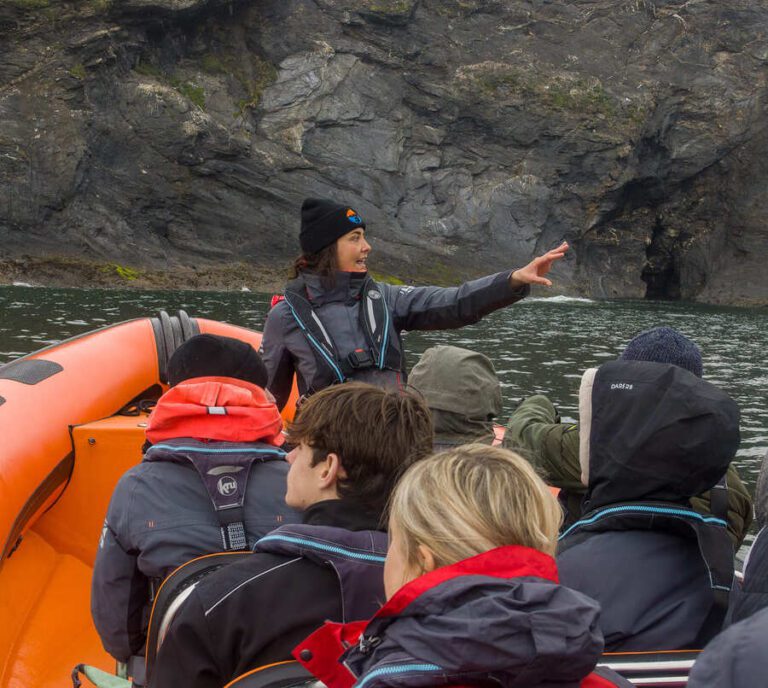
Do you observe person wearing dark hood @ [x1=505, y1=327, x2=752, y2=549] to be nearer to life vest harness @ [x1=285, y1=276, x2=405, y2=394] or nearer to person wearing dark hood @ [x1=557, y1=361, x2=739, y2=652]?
person wearing dark hood @ [x1=557, y1=361, x2=739, y2=652]

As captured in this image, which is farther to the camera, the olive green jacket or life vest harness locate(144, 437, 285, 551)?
the olive green jacket

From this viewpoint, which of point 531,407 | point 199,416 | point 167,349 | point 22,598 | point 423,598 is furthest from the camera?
point 167,349

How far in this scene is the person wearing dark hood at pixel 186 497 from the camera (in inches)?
87.7

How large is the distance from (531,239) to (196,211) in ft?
59.8

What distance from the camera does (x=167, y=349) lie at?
530 centimetres

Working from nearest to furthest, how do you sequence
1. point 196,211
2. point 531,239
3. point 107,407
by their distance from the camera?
1. point 107,407
2. point 196,211
3. point 531,239

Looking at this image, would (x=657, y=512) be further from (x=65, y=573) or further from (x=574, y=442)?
(x=65, y=573)

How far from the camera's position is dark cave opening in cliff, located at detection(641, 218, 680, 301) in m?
55.1

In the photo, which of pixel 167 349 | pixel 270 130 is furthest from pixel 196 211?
pixel 167 349

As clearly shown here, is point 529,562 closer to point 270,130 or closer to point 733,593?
point 733,593

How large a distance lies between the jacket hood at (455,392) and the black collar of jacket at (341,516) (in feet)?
4.17

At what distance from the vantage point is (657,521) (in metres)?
1.96

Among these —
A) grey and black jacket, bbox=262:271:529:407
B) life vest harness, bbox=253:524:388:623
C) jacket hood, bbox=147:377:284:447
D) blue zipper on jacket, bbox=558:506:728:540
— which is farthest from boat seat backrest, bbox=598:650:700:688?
grey and black jacket, bbox=262:271:529:407

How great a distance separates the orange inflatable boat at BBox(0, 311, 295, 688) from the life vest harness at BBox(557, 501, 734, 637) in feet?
7.79
